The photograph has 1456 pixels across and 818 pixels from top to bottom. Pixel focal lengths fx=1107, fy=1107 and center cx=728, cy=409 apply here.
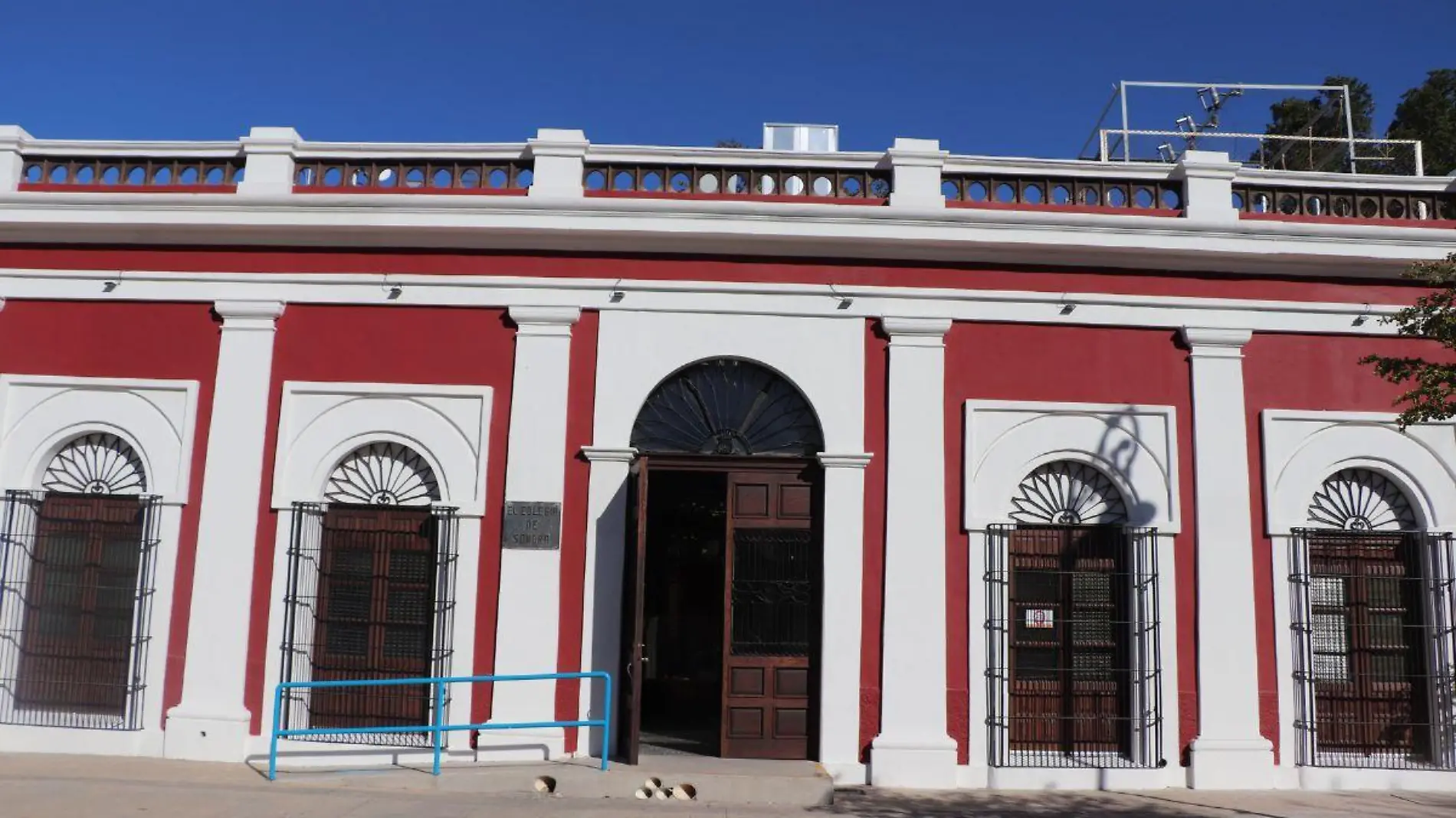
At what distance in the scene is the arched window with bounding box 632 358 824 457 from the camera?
29.8 feet

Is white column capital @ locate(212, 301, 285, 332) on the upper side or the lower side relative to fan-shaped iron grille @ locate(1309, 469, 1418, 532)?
upper

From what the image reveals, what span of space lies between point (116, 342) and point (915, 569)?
7.00m

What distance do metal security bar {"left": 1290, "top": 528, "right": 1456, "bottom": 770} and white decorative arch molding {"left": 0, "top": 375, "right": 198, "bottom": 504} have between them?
9332 mm

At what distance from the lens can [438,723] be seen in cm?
841

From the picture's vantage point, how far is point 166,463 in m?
9.23

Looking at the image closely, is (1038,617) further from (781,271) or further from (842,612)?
(781,271)

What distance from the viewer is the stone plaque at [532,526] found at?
29.1 feet

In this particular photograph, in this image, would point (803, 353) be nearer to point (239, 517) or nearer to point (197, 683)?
point (239, 517)

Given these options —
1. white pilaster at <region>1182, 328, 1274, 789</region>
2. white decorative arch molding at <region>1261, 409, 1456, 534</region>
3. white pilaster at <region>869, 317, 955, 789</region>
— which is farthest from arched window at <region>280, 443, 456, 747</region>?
white decorative arch molding at <region>1261, 409, 1456, 534</region>

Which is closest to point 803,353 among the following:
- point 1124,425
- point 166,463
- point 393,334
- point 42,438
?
point 1124,425

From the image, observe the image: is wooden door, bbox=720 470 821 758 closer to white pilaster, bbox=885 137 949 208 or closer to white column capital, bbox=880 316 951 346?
white column capital, bbox=880 316 951 346

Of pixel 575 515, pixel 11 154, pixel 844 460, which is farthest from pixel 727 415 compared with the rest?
pixel 11 154

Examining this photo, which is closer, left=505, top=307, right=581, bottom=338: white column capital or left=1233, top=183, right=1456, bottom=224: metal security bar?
left=505, top=307, right=581, bottom=338: white column capital

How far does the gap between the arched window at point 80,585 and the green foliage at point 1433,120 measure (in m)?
24.6
